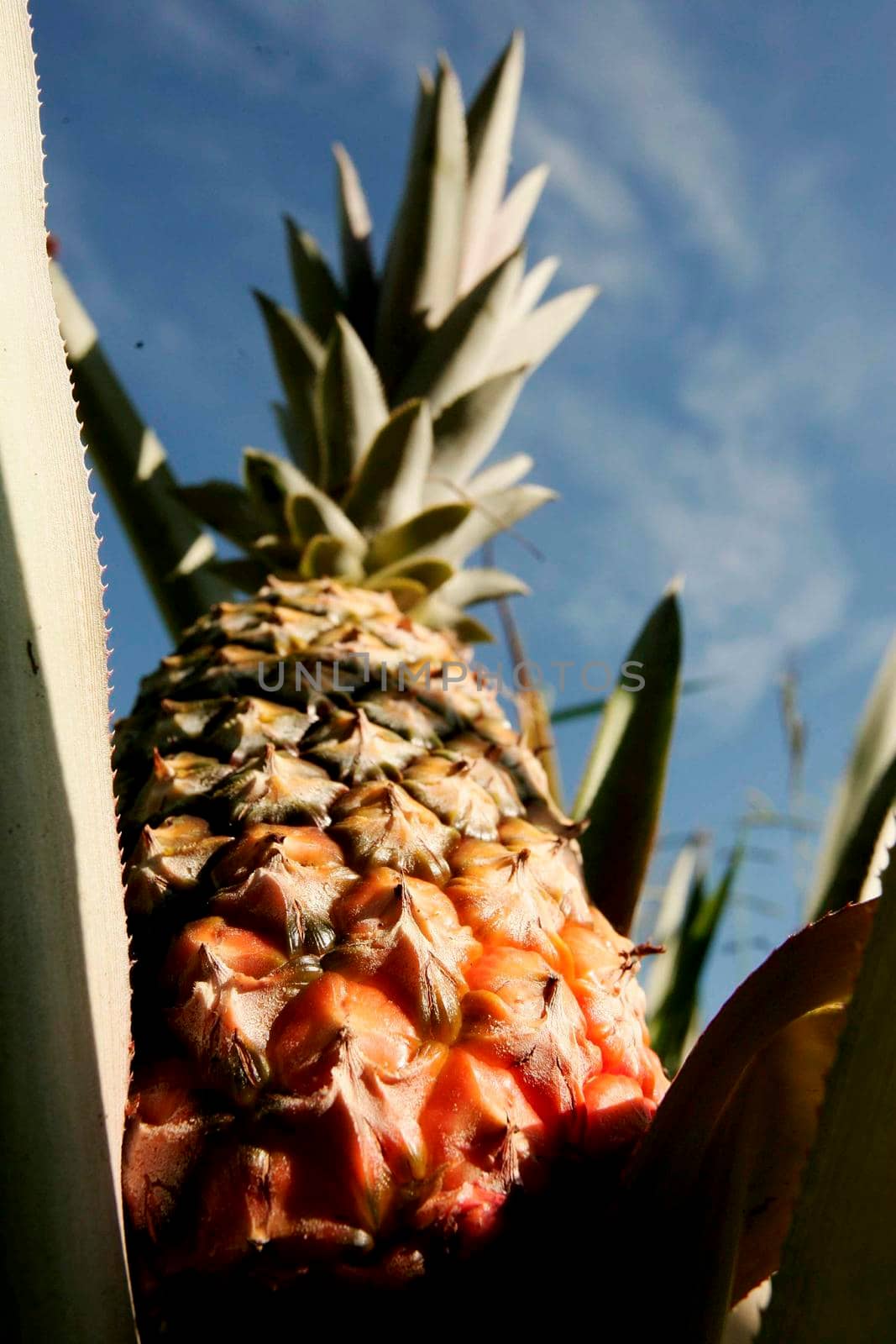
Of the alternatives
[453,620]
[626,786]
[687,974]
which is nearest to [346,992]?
[626,786]

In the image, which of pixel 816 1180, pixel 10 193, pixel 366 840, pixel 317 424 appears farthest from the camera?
pixel 317 424

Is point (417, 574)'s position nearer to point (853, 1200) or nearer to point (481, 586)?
point (481, 586)

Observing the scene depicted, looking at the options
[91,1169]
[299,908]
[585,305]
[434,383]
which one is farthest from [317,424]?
[91,1169]

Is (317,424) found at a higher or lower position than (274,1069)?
higher

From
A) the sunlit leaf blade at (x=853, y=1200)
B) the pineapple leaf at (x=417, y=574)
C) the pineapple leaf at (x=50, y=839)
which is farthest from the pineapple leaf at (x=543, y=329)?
the sunlit leaf blade at (x=853, y=1200)

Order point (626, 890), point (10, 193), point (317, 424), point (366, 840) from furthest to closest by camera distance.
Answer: point (317, 424)
point (626, 890)
point (366, 840)
point (10, 193)

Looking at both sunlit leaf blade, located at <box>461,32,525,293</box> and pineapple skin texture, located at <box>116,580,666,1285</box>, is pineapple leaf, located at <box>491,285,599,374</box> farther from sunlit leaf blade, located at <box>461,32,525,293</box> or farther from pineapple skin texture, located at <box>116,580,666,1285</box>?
pineapple skin texture, located at <box>116,580,666,1285</box>

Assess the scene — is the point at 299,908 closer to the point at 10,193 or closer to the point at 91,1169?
the point at 91,1169
